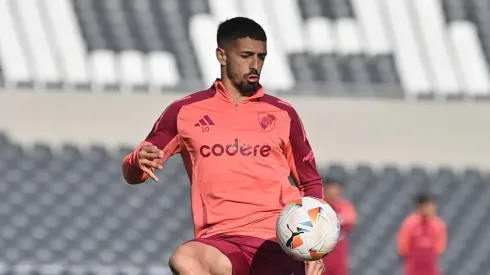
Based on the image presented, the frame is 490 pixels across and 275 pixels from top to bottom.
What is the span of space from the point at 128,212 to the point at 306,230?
411 inches

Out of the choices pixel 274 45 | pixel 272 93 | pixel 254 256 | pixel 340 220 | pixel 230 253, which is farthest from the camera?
pixel 274 45

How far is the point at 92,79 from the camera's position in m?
16.8

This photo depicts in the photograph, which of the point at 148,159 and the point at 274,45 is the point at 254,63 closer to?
the point at 148,159

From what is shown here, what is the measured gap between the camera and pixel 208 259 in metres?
5.40

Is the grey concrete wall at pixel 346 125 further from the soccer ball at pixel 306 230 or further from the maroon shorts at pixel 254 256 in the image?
the soccer ball at pixel 306 230

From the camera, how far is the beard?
222 inches

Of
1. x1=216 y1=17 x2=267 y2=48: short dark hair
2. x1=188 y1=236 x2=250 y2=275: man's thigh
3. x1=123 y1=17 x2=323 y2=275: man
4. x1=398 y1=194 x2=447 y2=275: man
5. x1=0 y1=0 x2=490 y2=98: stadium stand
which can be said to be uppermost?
x1=216 y1=17 x2=267 y2=48: short dark hair

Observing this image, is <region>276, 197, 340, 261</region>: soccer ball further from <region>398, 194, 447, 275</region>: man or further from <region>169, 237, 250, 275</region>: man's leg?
<region>398, 194, 447, 275</region>: man

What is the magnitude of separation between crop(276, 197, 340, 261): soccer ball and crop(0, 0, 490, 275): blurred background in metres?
9.87

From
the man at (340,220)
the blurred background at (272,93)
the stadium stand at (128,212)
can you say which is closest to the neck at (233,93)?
the man at (340,220)

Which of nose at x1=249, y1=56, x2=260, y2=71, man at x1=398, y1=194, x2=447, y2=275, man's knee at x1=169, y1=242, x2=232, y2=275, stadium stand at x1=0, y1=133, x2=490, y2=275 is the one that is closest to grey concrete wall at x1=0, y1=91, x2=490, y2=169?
stadium stand at x1=0, y1=133, x2=490, y2=275

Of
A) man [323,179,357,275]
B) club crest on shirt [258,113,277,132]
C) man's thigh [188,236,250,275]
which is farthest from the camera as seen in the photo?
man [323,179,357,275]

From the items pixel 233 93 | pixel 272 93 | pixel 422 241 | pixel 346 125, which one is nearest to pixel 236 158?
pixel 233 93

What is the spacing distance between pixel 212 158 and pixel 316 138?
11.8 m
